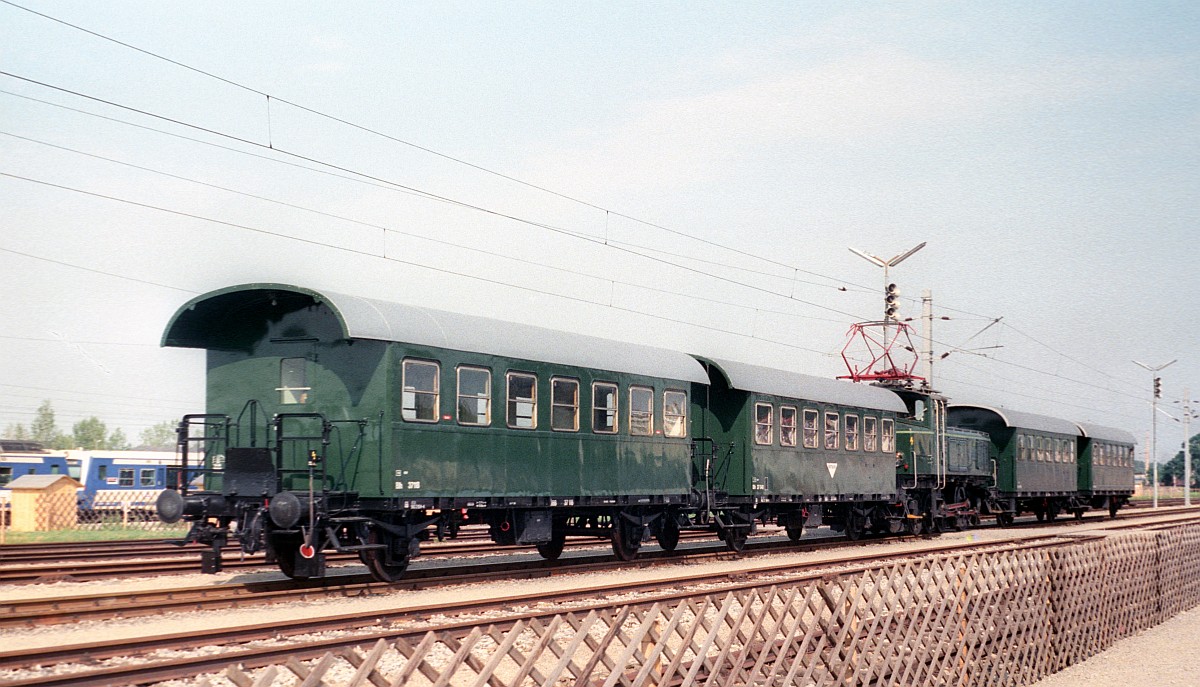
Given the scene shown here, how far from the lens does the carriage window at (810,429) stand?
85.5 ft

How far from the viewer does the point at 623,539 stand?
837 inches

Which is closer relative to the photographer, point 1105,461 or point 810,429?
point 810,429

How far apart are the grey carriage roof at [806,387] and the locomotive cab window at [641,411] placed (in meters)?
2.70

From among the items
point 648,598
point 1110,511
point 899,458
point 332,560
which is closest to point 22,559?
point 332,560

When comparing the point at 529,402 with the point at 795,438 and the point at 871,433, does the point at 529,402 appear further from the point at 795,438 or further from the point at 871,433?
the point at 871,433

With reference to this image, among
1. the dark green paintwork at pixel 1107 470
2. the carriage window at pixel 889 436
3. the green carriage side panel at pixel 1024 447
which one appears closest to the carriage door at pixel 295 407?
the carriage window at pixel 889 436

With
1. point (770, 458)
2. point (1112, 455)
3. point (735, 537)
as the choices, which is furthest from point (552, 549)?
point (1112, 455)

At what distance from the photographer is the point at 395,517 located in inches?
654

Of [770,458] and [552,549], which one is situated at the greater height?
[770,458]

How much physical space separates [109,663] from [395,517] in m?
6.67

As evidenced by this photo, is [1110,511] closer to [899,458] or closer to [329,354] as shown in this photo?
[899,458]

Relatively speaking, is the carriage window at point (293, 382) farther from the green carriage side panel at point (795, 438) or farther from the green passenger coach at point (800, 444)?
the green carriage side panel at point (795, 438)

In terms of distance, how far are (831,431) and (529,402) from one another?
1104 centimetres

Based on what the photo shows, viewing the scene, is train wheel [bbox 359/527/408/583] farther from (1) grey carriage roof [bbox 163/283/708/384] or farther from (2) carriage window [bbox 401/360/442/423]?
(1) grey carriage roof [bbox 163/283/708/384]
